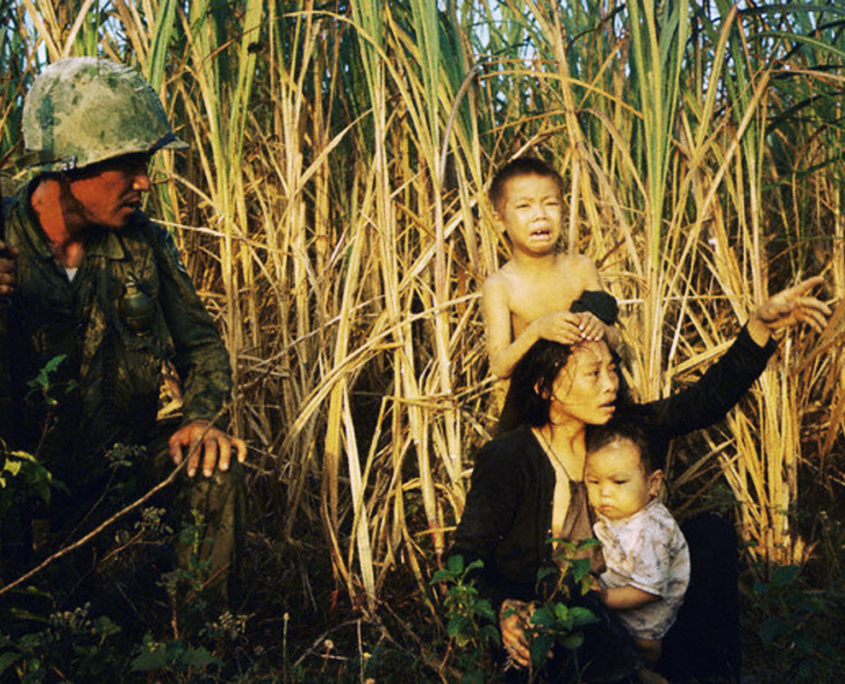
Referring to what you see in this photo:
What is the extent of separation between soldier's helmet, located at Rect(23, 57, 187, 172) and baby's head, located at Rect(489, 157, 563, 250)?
0.83 metres

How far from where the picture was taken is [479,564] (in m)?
1.87

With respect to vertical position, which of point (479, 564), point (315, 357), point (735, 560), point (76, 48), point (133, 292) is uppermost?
point (76, 48)

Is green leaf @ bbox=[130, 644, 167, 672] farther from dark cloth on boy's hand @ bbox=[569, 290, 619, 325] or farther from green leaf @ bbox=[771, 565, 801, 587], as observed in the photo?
dark cloth on boy's hand @ bbox=[569, 290, 619, 325]

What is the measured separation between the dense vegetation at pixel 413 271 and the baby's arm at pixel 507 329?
0.17 meters

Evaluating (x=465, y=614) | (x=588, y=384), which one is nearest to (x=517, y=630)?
(x=465, y=614)

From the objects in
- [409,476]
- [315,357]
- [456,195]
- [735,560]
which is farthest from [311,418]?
[735,560]

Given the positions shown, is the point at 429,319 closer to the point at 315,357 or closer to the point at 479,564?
the point at 315,357

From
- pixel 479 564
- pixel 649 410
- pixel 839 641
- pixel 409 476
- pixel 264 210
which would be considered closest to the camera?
pixel 479 564

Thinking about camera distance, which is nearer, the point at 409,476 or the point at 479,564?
the point at 479,564

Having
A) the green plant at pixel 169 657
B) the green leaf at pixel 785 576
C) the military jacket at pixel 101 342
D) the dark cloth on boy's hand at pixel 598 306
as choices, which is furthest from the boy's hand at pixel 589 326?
the green plant at pixel 169 657

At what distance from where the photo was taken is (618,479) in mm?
2205

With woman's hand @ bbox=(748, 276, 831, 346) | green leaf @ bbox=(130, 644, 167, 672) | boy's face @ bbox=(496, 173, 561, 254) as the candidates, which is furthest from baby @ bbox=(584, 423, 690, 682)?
green leaf @ bbox=(130, 644, 167, 672)

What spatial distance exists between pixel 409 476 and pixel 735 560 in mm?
1208

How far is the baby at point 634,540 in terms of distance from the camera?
2.15 metres
